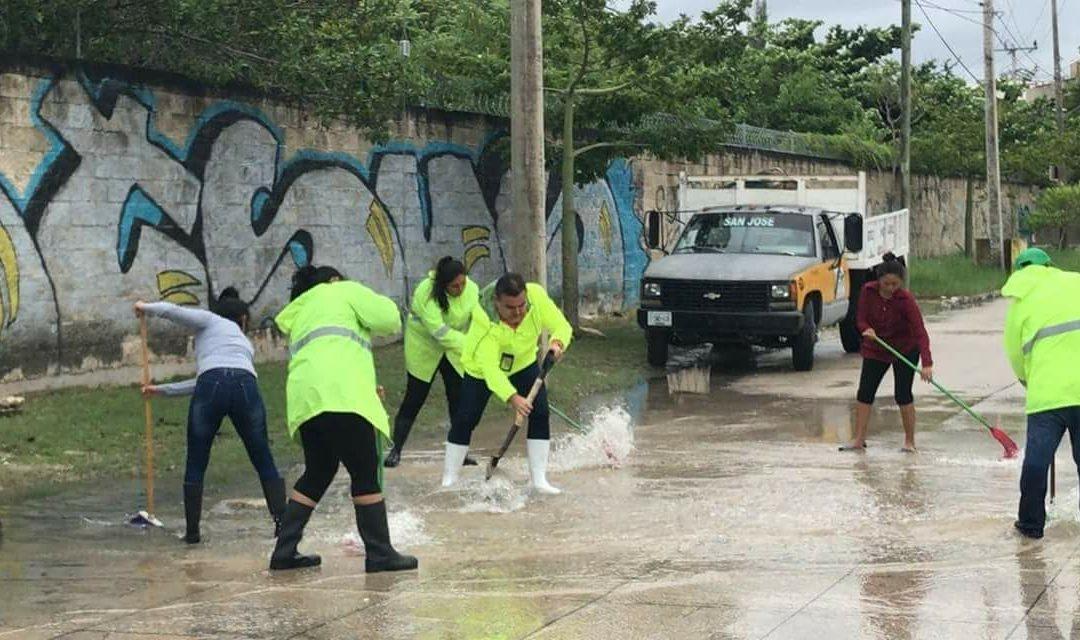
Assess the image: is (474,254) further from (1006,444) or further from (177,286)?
(1006,444)

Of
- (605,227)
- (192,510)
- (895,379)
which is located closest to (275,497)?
(192,510)

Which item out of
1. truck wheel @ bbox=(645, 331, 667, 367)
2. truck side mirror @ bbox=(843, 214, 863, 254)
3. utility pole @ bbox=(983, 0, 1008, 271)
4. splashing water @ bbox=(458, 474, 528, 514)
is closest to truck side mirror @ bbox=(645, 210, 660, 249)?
truck wheel @ bbox=(645, 331, 667, 367)

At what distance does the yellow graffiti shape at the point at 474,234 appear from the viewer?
21719 millimetres

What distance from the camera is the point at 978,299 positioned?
34.8m

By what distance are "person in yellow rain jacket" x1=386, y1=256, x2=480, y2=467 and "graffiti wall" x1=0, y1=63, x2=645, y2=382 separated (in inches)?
146

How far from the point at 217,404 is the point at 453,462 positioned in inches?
89.3

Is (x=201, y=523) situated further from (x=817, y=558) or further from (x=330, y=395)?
(x=817, y=558)

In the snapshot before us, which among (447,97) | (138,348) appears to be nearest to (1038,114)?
(447,97)

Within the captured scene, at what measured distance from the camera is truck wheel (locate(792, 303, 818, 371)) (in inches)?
772

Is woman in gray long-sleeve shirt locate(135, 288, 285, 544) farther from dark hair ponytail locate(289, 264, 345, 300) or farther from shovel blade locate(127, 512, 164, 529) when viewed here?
dark hair ponytail locate(289, 264, 345, 300)

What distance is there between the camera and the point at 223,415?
376 inches

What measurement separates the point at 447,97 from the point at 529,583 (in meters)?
14.0

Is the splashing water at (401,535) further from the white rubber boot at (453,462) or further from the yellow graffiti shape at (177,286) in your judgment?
the yellow graffiti shape at (177,286)

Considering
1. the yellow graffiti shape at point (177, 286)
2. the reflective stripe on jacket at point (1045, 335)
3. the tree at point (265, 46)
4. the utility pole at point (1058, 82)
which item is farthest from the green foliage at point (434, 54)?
the utility pole at point (1058, 82)
